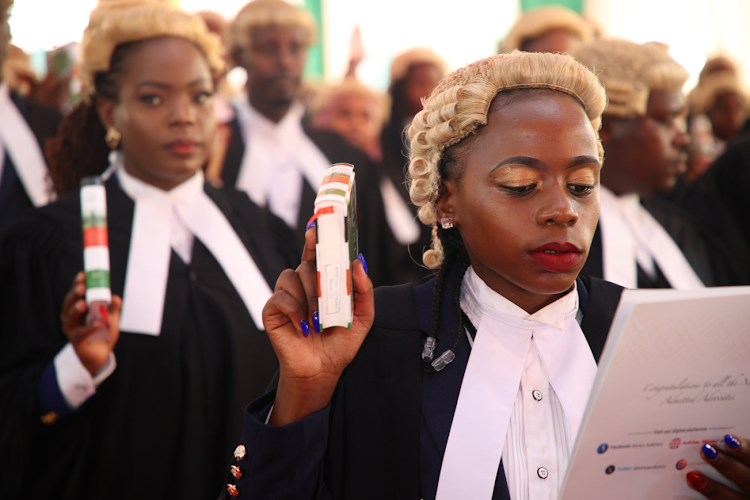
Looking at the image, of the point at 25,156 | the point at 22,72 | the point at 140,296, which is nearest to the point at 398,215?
the point at 25,156

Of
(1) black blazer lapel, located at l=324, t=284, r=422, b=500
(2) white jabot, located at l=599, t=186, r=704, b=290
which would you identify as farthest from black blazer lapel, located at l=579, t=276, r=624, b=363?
(2) white jabot, located at l=599, t=186, r=704, b=290

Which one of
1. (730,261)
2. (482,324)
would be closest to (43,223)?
(482,324)

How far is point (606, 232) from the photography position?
328cm

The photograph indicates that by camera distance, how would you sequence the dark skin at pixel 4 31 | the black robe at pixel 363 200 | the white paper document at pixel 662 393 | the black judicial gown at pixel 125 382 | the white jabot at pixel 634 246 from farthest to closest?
the black robe at pixel 363 200, the dark skin at pixel 4 31, the white jabot at pixel 634 246, the black judicial gown at pixel 125 382, the white paper document at pixel 662 393

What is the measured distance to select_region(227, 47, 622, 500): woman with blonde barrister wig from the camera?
1606 mm

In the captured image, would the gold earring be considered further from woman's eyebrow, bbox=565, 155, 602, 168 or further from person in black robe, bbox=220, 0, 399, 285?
woman's eyebrow, bbox=565, 155, 602, 168

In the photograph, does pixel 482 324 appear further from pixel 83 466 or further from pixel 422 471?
pixel 83 466

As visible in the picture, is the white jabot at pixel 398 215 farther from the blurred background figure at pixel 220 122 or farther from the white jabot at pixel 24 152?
the white jabot at pixel 24 152

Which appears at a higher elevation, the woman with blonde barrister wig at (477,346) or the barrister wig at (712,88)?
the barrister wig at (712,88)

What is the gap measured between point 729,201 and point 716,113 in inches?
109

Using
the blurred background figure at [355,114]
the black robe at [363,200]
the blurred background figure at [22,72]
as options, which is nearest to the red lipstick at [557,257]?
the black robe at [363,200]

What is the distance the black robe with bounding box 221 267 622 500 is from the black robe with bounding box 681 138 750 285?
118 inches

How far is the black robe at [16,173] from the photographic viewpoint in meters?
3.66

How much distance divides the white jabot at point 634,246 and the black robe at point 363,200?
150 cm
